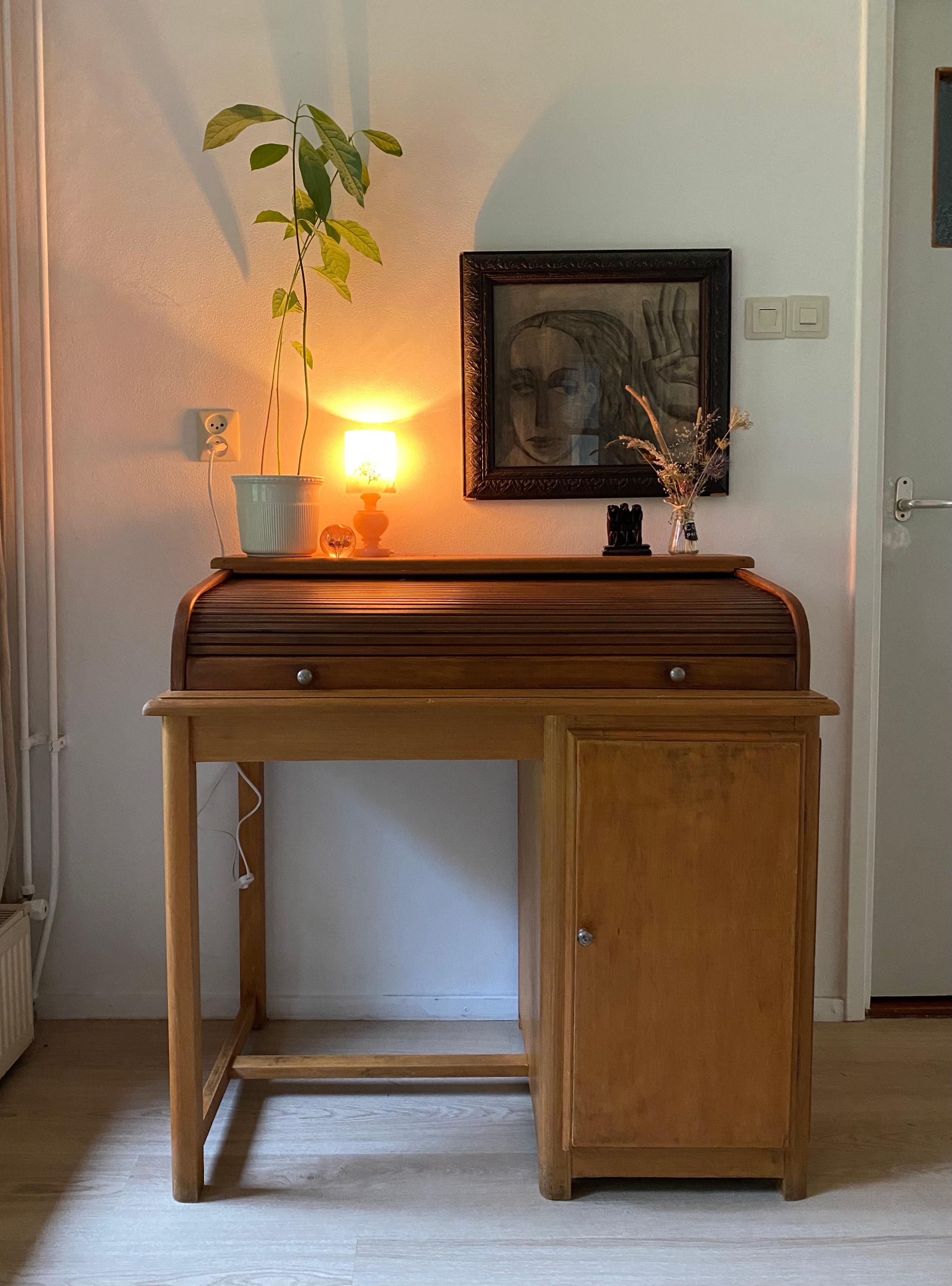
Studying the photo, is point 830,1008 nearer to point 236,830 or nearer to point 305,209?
point 236,830

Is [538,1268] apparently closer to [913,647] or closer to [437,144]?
[913,647]

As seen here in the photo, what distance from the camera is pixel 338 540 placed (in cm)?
204

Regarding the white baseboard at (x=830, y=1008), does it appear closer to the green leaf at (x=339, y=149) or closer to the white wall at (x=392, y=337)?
the white wall at (x=392, y=337)

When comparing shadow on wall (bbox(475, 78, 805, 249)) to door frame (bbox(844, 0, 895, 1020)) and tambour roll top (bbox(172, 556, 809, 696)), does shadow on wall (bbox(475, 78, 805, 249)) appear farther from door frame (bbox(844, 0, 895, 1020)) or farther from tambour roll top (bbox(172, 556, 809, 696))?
tambour roll top (bbox(172, 556, 809, 696))

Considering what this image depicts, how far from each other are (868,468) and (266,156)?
4.80ft

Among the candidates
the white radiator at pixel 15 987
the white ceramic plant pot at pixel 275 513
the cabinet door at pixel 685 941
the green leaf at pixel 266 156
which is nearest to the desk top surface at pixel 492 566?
the white ceramic plant pot at pixel 275 513

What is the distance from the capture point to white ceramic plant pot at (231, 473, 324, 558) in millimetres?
1950

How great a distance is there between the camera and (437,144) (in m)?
2.14

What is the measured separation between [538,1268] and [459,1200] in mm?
203

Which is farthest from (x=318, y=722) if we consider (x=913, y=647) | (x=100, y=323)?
(x=913, y=647)

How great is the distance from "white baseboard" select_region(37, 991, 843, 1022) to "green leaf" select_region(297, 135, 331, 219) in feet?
5.78

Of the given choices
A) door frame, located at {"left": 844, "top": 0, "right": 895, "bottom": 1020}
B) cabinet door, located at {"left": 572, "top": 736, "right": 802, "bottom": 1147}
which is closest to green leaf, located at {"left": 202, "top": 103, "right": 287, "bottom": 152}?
door frame, located at {"left": 844, "top": 0, "right": 895, "bottom": 1020}

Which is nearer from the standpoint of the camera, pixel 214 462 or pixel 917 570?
pixel 214 462

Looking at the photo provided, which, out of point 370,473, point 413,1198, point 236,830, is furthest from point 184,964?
point 370,473
